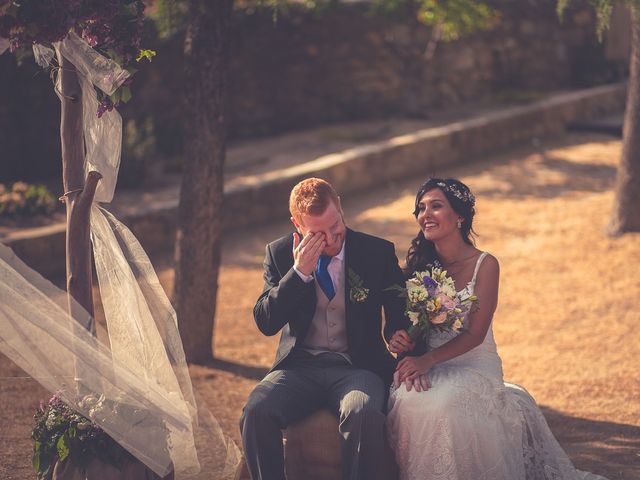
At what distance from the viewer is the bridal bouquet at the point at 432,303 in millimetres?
4488

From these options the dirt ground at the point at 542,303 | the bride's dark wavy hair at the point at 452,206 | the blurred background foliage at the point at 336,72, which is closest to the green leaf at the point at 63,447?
the dirt ground at the point at 542,303

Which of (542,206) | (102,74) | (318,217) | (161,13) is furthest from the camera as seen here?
(542,206)

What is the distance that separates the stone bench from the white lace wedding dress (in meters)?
0.16

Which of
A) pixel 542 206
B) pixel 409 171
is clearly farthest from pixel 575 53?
pixel 542 206

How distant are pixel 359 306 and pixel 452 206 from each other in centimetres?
71

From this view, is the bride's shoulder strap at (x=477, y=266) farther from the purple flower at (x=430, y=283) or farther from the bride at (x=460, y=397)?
the purple flower at (x=430, y=283)

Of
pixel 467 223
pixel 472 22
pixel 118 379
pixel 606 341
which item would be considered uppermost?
pixel 472 22

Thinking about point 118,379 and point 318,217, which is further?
point 318,217

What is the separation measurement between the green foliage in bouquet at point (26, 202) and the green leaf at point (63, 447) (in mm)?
5762

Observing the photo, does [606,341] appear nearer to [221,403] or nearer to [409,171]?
[221,403]

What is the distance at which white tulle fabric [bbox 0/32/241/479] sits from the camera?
4.11 m

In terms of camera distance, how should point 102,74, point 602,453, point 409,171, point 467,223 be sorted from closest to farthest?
1. point 102,74
2. point 467,223
3. point 602,453
4. point 409,171

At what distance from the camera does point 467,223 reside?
4.93 meters

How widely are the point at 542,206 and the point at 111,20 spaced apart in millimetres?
7235
